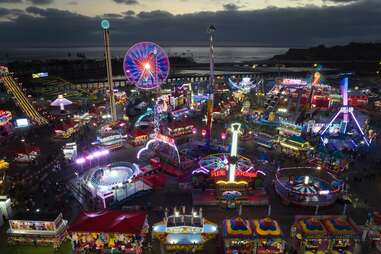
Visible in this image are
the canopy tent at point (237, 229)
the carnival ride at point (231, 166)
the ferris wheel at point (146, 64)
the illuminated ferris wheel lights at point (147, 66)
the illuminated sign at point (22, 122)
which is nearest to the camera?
the canopy tent at point (237, 229)

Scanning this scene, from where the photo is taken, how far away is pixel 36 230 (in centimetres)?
2156

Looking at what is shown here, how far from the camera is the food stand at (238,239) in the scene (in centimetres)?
1967

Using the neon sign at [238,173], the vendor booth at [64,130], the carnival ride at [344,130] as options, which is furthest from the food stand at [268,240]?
the vendor booth at [64,130]

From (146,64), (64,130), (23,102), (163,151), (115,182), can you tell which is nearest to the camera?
(115,182)

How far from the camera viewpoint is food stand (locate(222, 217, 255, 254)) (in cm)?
1967

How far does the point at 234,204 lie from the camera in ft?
87.1

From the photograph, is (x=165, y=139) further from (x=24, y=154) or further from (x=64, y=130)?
(x=64, y=130)

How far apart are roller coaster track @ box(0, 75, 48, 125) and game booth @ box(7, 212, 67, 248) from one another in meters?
31.9

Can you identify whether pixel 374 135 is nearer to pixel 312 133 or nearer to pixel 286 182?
pixel 312 133

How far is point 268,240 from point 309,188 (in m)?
9.87

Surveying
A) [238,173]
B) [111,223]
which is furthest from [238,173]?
[111,223]

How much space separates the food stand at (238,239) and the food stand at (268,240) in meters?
0.40

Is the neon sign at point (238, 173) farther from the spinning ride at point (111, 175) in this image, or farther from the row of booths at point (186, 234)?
the spinning ride at point (111, 175)

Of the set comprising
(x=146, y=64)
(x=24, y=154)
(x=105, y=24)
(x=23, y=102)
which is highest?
(x=105, y=24)
